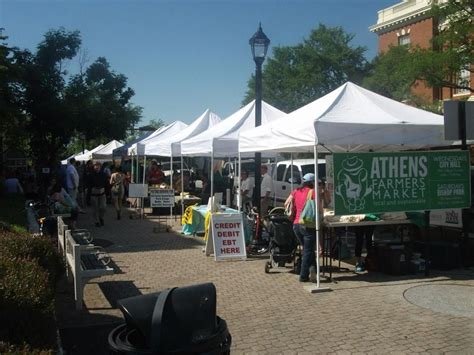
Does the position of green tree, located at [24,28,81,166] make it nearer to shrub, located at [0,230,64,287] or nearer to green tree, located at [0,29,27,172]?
green tree, located at [0,29,27,172]

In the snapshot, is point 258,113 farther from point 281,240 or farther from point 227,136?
point 281,240

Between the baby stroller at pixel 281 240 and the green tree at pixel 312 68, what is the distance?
4304 cm

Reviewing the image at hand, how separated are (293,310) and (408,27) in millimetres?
35009

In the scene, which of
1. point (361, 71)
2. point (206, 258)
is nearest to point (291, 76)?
point (361, 71)

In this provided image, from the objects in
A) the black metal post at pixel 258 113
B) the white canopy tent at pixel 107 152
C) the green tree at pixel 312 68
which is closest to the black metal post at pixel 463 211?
the black metal post at pixel 258 113

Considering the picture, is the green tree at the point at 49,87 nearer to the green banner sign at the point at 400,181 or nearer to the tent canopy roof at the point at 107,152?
the tent canopy roof at the point at 107,152

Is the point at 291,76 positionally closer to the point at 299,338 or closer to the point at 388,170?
the point at 388,170

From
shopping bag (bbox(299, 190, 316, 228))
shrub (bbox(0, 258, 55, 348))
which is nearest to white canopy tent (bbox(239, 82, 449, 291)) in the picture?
shopping bag (bbox(299, 190, 316, 228))

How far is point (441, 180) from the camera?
868 cm

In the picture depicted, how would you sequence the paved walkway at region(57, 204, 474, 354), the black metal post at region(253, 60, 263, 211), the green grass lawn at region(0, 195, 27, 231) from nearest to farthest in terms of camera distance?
the paved walkway at region(57, 204, 474, 354)
the black metal post at region(253, 60, 263, 211)
the green grass lawn at region(0, 195, 27, 231)

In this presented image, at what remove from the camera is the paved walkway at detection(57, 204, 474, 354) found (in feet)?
17.8

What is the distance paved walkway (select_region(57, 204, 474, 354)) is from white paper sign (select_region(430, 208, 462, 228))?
3.94 feet

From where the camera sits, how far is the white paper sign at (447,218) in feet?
31.6

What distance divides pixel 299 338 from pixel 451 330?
5.76ft
